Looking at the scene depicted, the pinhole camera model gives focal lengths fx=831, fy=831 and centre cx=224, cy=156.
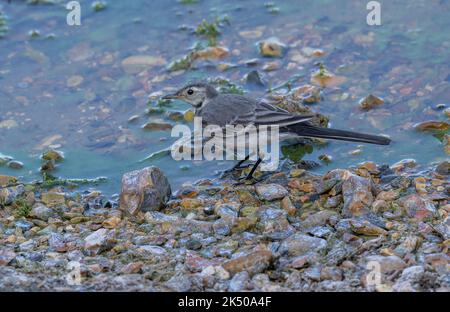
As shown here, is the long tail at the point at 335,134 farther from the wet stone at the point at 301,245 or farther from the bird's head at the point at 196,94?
the wet stone at the point at 301,245

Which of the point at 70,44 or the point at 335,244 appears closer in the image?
the point at 335,244

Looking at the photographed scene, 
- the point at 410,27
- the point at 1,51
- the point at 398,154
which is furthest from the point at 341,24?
the point at 1,51

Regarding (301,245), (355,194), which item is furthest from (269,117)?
(301,245)

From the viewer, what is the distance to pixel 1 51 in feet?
37.2

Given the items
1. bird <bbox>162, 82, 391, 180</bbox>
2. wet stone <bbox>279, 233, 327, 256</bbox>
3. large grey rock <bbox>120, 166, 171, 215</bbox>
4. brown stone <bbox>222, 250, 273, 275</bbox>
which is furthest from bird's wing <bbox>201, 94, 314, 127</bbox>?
brown stone <bbox>222, 250, 273, 275</bbox>

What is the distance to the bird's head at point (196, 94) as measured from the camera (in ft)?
29.8

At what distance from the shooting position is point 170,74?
34.9 ft

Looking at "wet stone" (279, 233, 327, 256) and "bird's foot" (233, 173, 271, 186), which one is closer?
"wet stone" (279, 233, 327, 256)

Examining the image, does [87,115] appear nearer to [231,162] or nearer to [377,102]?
[231,162]

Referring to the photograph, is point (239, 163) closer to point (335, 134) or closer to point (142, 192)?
Result: point (335, 134)

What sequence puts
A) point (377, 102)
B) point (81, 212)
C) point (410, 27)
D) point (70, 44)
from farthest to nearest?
point (70, 44) → point (410, 27) → point (377, 102) → point (81, 212)

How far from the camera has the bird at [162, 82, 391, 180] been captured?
789 cm

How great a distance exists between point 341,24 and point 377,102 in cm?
199

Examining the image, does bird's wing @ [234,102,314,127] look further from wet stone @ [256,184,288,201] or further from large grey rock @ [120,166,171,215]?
large grey rock @ [120,166,171,215]
